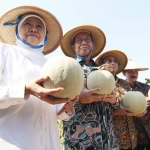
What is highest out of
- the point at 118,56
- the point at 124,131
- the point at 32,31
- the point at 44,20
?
the point at 44,20

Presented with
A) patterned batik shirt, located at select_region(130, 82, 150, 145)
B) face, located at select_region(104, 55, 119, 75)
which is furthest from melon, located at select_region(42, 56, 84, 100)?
patterned batik shirt, located at select_region(130, 82, 150, 145)

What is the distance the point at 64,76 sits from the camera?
1845 mm

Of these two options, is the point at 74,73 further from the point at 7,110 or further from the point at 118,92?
the point at 118,92

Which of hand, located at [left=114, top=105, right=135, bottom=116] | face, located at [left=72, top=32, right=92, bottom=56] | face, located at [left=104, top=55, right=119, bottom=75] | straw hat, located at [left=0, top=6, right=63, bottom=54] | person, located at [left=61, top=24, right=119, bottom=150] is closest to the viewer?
straw hat, located at [left=0, top=6, right=63, bottom=54]

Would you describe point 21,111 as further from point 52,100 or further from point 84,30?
point 84,30

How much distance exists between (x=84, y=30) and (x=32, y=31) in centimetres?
139

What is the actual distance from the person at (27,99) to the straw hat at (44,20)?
107 millimetres

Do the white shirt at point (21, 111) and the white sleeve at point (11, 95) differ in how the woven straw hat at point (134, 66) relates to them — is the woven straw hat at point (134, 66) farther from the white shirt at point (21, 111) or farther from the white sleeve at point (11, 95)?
the white sleeve at point (11, 95)

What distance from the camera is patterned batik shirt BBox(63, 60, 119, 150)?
2.81m

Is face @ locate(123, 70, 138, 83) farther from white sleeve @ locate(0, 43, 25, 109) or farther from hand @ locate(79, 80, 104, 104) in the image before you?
white sleeve @ locate(0, 43, 25, 109)

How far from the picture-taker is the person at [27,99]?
172 cm

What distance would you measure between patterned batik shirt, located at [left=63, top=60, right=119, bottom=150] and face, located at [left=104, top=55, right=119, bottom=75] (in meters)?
1.08

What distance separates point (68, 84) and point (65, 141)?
1.27 m

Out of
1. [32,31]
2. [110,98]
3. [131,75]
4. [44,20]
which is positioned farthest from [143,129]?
[32,31]
